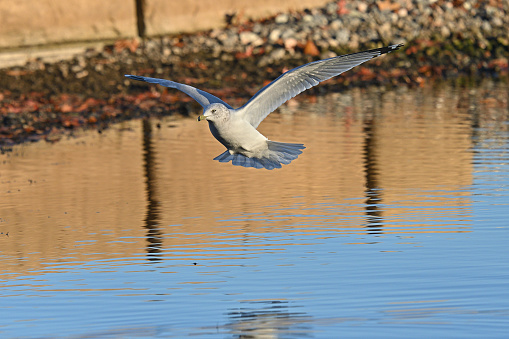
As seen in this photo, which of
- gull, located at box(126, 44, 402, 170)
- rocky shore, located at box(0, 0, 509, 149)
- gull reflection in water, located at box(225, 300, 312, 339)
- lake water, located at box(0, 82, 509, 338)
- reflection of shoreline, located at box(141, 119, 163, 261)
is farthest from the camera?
rocky shore, located at box(0, 0, 509, 149)

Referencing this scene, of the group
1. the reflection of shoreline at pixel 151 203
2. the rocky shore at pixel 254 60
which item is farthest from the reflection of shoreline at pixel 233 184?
the rocky shore at pixel 254 60

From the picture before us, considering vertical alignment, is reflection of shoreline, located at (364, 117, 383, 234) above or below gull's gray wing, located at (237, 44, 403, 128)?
below

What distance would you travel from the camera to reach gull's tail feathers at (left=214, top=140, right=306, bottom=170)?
9305mm

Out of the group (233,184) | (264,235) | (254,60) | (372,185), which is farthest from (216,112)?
(254,60)

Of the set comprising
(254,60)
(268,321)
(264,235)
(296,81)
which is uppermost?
(254,60)

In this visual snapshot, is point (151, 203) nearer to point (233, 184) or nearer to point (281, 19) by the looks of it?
point (233, 184)

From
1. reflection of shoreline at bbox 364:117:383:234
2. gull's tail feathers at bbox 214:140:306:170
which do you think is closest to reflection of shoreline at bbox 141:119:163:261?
gull's tail feathers at bbox 214:140:306:170

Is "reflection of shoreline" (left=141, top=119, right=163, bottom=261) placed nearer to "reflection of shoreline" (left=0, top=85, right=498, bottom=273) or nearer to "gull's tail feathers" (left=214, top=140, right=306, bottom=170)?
"reflection of shoreline" (left=0, top=85, right=498, bottom=273)

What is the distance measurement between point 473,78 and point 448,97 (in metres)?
2.33

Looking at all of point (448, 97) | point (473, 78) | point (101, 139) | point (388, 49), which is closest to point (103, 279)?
point (388, 49)

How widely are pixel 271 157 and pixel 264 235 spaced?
45.7 inches

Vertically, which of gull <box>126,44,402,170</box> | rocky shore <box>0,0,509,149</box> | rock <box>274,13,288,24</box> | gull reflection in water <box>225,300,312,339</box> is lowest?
gull reflection in water <box>225,300,312,339</box>

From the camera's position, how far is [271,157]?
30.8ft

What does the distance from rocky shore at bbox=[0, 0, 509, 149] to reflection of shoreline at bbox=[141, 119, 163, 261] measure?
1.72 metres
